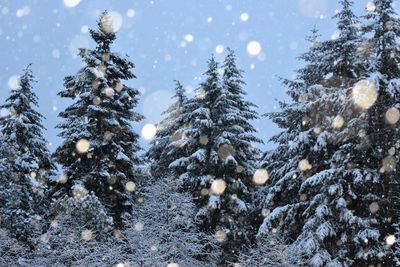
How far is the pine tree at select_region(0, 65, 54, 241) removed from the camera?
75.3ft

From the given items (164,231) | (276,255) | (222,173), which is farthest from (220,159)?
(276,255)

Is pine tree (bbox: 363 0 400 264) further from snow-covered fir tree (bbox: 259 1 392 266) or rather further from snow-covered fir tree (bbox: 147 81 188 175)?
snow-covered fir tree (bbox: 147 81 188 175)

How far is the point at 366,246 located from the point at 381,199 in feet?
6.11

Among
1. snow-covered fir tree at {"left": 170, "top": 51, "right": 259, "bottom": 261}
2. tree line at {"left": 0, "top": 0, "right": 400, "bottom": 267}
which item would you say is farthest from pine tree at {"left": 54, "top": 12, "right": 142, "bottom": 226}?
snow-covered fir tree at {"left": 170, "top": 51, "right": 259, "bottom": 261}

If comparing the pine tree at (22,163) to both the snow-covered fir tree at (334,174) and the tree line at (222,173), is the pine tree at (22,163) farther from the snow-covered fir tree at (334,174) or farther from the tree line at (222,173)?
the snow-covered fir tree at (334,174)

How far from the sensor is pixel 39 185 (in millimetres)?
27016

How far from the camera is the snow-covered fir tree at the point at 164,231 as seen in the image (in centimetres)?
2253

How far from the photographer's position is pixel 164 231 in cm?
2277

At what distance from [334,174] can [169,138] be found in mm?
14528

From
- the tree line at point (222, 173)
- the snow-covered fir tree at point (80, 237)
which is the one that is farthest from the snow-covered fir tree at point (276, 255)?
the snow-covered fir tree at point (80, 237)

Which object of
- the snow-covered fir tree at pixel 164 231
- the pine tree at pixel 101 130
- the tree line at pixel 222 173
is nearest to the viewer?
the tree line at pixel 222 173

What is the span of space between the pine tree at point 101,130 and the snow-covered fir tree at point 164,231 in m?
1.66

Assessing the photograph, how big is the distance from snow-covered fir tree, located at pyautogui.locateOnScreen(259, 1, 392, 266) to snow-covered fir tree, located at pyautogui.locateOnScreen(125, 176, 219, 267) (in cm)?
336

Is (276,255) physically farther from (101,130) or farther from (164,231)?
(101,130)
